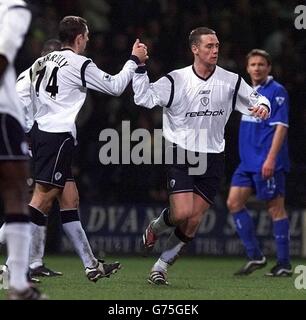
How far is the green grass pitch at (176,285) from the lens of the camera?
27.5 feet

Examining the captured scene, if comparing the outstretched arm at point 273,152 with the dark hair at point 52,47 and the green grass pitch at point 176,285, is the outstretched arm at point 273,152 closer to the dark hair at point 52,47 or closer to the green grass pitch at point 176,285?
the green grass pitch at point 176,285

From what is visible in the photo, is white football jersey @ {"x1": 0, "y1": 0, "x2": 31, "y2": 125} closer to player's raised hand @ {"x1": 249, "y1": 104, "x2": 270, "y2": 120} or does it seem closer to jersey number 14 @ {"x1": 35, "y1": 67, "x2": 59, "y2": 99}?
jersey number 14 @ {"x1": 35, "y1": 67, "x2": 59, "y2": 99}

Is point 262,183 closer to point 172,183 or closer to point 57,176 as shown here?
point 172,183

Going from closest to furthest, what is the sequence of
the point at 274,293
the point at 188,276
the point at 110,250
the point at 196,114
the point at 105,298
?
the point at 105,298 < the point at 274,293 < the point at 196,114 < the point at 188,276 < the point at 110,250

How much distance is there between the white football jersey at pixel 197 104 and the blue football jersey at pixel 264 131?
1.26 m

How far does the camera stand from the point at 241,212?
1121 centimetres

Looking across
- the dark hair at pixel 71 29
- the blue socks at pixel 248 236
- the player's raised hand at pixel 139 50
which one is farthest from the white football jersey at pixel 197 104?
the blue socks at pixel 248 236

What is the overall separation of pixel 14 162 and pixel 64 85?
2637 millimetres

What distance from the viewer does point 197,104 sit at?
9.62 meters

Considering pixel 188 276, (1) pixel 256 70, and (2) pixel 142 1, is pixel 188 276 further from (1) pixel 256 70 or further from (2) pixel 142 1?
(2) pixel 142 1

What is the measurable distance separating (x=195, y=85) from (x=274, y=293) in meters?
1.91

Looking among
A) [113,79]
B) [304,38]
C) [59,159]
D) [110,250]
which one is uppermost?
[304,38]
